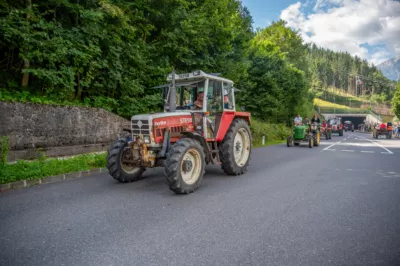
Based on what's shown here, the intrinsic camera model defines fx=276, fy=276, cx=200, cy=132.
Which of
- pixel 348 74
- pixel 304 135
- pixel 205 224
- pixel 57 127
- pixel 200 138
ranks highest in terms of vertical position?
pixel 348 74

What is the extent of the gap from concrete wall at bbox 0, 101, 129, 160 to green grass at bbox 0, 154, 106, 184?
3.10 feet

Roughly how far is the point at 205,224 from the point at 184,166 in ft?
6.42

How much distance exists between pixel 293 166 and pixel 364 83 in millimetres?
152190

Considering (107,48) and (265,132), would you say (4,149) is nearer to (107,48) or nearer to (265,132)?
(107,48)

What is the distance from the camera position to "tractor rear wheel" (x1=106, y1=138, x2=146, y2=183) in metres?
6.26

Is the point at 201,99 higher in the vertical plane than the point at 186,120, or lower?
higher

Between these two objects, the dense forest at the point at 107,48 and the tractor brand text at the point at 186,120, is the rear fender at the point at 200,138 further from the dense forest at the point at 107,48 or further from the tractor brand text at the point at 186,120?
the dense forest at the point at 107,48

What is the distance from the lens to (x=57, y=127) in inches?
364

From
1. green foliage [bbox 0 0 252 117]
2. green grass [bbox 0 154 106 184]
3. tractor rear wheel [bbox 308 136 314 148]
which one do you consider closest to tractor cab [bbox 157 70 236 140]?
green grass [bbox 0 154 106 184]

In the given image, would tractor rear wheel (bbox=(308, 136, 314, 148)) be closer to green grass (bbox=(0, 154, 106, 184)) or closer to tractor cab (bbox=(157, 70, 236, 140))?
tractor cab (bbox=(157, 70, 236, 140))

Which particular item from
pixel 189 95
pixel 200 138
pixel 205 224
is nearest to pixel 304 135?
pixel 189 95

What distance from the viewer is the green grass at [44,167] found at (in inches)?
256

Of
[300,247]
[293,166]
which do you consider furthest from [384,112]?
[300,247]

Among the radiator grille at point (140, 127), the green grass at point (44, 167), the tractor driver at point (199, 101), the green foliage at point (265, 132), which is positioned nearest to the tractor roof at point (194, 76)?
the tractor driver at point (199, 101)
